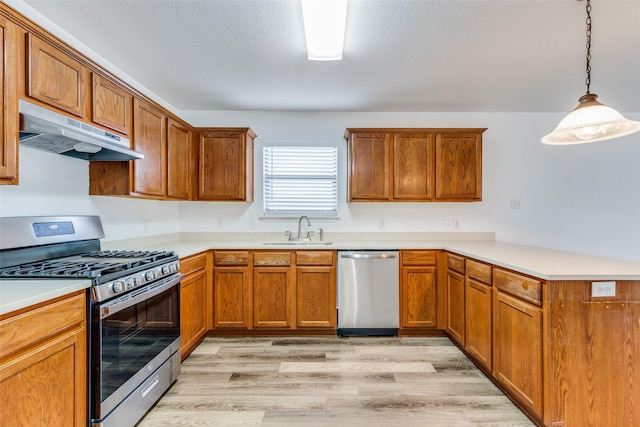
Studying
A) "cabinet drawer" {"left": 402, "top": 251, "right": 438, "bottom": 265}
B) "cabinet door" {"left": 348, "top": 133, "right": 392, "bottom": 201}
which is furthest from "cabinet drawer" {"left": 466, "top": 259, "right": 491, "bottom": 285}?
"cabinet door" {"left": 348, "top": 133, "right": 392, "bottom": 201}

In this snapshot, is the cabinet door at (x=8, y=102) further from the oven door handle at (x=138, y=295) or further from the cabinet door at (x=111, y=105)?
the oven door handle at (x=138, y=295)

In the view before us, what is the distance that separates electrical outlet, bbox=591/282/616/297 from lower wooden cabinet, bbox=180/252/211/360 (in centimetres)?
264

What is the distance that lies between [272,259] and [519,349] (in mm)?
2038

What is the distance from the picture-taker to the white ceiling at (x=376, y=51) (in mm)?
1792

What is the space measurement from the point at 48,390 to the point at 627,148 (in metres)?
5.33

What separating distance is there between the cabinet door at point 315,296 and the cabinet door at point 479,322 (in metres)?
1.17

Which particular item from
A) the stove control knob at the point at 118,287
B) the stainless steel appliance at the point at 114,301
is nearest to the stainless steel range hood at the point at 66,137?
the stainless steel appliance at the point at 114,301

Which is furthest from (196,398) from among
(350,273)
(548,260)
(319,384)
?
(548,260)

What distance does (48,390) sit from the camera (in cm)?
Result: 125

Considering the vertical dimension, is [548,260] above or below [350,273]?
above

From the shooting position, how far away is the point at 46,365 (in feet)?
4.07

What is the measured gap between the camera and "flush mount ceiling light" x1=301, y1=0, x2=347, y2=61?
166 centimetres

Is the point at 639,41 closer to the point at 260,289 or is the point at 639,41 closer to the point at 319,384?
the point at 319,384

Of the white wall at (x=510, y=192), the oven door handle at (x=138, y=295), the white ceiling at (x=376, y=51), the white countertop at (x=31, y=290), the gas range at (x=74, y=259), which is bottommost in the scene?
the oven door handle at (x=138, y=295)
